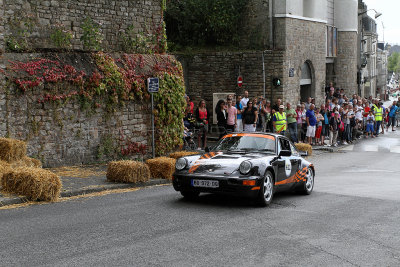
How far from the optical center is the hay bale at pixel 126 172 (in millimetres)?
13719

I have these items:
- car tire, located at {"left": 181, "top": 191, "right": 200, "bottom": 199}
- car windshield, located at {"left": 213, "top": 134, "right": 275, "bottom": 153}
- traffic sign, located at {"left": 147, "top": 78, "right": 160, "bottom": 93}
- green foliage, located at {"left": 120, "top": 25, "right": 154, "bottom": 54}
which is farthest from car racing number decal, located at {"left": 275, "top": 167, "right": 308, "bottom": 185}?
green foliage, located at {"left": 120, "top": 25, "right": 154, "bottom": 54}

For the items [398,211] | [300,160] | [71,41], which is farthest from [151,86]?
[398,211]

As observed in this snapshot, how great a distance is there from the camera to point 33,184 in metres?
10.9

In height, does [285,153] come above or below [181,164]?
above

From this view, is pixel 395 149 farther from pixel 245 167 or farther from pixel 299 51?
pixel 245 167

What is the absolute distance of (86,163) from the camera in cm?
1686

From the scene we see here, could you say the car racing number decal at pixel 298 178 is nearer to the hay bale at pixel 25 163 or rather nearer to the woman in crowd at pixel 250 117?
the hay bale at pixel 25 163

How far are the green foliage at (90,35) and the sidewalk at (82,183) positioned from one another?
4.39 metres

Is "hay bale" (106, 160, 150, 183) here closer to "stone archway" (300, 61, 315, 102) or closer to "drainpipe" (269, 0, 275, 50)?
"drainpipe" (269, 0, 275, 50)

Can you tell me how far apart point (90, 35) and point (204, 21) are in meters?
12.2

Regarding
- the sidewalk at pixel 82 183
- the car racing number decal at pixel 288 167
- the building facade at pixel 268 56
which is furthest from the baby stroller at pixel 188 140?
the car racing number decal at pixel 288 167

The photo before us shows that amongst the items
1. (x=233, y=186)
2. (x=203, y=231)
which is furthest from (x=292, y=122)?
(x=203, y=231)

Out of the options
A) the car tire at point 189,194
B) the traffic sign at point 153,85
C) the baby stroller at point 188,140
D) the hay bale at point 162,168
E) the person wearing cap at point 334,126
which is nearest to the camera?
the car tire at point 189,194

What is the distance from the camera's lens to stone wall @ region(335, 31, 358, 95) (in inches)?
1642
